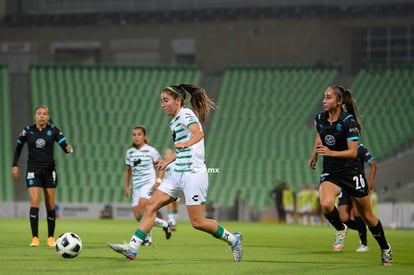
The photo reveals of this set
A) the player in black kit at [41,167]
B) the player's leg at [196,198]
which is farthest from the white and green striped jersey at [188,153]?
the player in black kit at [41,167]

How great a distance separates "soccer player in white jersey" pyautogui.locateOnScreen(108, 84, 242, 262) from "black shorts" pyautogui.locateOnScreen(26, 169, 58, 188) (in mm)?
4629

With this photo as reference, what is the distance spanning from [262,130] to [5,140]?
12.6 metres

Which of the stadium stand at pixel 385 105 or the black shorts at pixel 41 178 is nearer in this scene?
the black shorts at pixel 41 178

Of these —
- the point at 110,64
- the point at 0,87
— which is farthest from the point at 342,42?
the point at 0,87

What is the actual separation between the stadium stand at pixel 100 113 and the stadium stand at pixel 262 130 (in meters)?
2.59

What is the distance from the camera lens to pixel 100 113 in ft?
160

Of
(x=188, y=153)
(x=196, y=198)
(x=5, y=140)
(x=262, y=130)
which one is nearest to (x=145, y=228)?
(x=196, y=198)

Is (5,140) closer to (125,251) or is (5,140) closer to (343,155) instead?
(125,251)

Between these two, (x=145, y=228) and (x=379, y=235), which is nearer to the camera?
(x=145, y=228)

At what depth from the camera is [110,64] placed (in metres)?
51.2

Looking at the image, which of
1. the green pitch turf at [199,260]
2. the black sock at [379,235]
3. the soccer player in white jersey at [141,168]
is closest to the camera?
the green pitch turf at [199,260]

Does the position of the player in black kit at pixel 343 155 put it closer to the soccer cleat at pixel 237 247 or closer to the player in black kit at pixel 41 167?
the soccer cleat at pixel 237 247

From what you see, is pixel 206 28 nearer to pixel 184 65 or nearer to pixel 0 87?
pixel 184 65

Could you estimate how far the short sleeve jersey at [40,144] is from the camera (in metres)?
17.1
